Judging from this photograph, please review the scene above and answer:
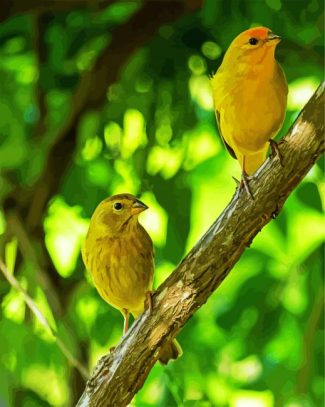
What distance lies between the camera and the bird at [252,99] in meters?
0.95

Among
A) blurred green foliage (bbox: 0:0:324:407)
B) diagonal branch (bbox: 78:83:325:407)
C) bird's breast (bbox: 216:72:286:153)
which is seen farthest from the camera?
blurred green foliage (bbox: 0:0:324:407)

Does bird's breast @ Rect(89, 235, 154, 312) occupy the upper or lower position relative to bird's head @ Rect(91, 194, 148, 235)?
lower

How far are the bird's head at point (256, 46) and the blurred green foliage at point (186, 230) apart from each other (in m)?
0.18

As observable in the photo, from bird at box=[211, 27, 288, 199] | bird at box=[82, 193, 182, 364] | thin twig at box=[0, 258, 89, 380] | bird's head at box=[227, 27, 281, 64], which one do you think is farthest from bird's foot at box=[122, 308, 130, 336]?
bird's head at box=[227, 27, 281, 64]

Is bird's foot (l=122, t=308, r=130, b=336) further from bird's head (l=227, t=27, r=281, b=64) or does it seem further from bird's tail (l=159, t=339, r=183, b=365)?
bird's head (l=227, t=27, r=281, b=64)

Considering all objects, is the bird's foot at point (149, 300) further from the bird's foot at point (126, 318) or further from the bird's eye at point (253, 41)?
the bird's eye at point (253, 41)

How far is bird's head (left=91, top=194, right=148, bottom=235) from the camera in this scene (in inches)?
40.2

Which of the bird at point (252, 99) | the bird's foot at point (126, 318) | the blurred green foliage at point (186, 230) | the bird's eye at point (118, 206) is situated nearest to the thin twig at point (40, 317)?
the blurred green foliage at point (186, 230)

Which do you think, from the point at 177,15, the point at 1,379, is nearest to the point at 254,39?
the point at 177,15

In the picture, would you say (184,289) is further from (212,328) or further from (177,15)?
(177,15)

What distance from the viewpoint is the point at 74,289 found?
1189mm

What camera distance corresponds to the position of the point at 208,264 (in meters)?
0.89

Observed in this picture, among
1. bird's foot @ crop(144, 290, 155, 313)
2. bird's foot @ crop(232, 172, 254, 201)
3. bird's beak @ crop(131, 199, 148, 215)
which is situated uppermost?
bird's foot @ crop(232, 172, 254, 201)

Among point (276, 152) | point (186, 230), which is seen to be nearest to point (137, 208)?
point (186, 230)
